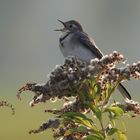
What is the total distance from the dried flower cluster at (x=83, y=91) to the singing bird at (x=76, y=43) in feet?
12.3

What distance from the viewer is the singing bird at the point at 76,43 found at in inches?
280

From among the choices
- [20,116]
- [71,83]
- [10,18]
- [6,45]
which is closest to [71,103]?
[71,83]

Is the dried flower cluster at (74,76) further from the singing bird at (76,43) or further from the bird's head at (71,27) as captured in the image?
the bird's head at (71,27)

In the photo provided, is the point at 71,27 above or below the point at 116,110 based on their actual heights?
above

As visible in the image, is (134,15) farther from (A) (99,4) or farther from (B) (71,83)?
(B) (71,83)

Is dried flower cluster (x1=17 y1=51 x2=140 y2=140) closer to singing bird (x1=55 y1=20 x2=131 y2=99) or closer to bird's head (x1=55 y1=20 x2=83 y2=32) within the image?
singing bird (x1=55 y1=20 x2=131 y2=99)

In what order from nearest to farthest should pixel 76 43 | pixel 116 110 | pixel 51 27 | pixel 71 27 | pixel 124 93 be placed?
1. pixel 116 110
2. pixel 124 93
3. pixel 76 43
4. pixel 71 27
5. pixel 51 27

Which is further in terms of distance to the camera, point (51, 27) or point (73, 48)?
point (51, 27)

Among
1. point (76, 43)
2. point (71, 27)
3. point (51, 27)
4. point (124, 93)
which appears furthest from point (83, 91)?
point (51, 27)

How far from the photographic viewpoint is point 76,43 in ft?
24.7

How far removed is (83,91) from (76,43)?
14.9 ft

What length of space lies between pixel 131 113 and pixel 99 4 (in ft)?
236

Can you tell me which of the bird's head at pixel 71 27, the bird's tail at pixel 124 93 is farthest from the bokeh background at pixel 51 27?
the bird's tail at pixel 124 93

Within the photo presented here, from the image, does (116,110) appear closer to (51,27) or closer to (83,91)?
(83,91)
